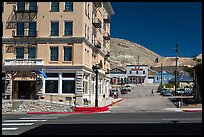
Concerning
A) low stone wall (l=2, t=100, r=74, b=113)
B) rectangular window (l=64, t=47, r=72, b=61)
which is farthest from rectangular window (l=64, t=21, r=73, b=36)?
low stone wall (l=2, t=100, r=74, b=113)

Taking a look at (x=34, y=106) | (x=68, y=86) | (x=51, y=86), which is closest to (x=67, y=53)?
(x=68, y=86)

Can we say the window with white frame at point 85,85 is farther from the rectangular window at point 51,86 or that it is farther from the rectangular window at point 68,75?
the rectangular window at point 51,86

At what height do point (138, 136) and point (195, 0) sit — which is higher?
point (195, 0)

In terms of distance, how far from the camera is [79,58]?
3925 cm

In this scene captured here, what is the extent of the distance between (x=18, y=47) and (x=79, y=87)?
28.2ft

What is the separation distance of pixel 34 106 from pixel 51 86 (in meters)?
8.72

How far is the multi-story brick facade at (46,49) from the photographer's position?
129 feet

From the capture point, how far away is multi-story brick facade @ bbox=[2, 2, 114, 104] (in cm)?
3922

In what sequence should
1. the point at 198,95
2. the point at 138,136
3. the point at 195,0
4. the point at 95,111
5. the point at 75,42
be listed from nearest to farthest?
the point at 195,0
the point at 138,136
the point at 95,111
the point at 75,42
the point at 198,95

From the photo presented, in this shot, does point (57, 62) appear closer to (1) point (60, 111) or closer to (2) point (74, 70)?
(2) point (74, 70)

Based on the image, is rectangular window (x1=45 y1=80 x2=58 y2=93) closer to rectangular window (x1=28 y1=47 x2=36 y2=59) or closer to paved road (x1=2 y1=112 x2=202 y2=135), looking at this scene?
rectangular window (x1=28 y1=47 x2=36 y2=59)

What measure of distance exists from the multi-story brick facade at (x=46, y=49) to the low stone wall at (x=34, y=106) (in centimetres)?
816

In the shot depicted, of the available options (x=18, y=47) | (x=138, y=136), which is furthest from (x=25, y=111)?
(x=138, y=136)

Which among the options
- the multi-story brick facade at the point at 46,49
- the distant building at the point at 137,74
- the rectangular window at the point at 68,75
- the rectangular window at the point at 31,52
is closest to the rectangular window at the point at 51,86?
the multi-story brick facade at the point at 46,49
